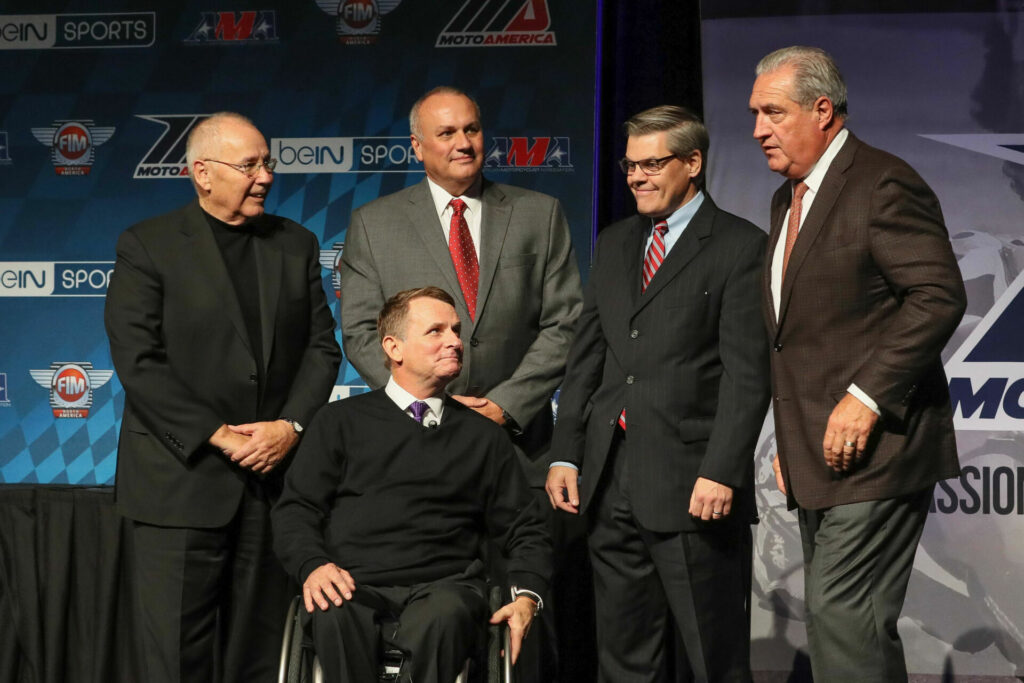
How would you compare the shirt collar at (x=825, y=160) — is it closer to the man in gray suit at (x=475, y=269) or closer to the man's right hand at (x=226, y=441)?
the man in gray suit at (x=475, y=269)

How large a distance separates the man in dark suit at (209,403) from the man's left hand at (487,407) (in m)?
0.41

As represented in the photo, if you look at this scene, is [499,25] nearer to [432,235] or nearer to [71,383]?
[432,235]

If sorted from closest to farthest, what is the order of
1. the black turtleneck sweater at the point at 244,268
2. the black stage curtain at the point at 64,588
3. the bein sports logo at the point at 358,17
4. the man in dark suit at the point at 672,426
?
1. the man in dark suit at the point at 672,426
2. the black turtleneck sweater at the point at 244,268
3. the black stage curtain at the point at 64,588
4. the bein sports logo at the point at 358,17

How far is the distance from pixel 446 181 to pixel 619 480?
1.01 m

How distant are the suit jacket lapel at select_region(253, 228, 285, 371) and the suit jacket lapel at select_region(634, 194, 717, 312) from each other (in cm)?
98

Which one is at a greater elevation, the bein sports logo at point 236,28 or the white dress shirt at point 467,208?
the bein sports logo at point 236,28

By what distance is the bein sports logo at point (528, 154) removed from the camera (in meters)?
4.76

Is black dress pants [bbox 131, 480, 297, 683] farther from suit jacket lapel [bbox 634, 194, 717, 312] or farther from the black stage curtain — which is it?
suit jacket lapel [bbox 634, 194, 717, 312]

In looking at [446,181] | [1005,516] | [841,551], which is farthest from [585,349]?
[1005,516]

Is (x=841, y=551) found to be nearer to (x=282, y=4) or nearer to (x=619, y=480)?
(x=619, y=480)

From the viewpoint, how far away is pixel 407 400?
9.22 ft

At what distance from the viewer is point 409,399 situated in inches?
111

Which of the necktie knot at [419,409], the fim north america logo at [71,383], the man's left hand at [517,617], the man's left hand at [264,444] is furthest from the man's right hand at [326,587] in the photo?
the fim north america logo at [71,383]

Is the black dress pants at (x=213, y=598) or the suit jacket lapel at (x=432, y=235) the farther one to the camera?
the suit jacket lapel at (x=432, y=235)
